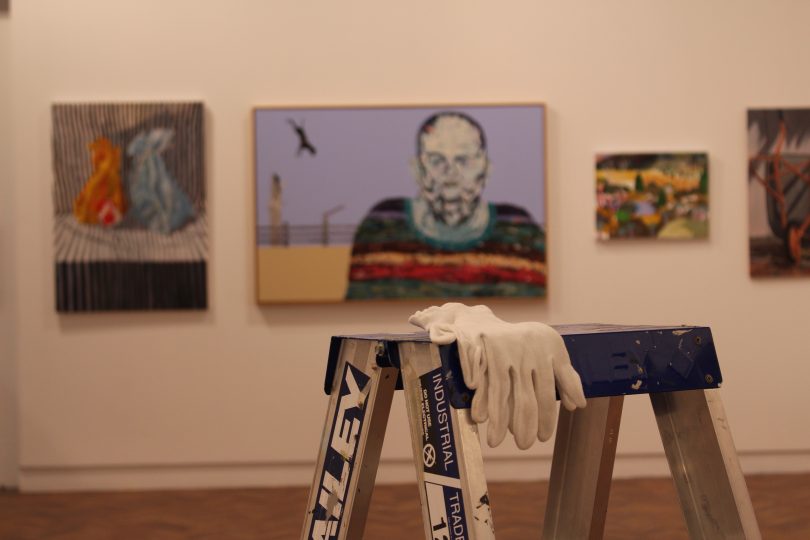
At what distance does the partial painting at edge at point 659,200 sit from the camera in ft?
15.7

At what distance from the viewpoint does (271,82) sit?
481 centimetres

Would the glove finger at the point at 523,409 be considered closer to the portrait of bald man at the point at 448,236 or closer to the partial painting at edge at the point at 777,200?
the portrait of bald man at the point at 448,236

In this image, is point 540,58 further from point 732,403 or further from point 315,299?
point 732,403

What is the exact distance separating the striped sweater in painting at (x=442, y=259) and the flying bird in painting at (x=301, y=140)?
1.43ft

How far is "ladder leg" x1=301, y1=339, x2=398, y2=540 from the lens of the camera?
2322 millimetres

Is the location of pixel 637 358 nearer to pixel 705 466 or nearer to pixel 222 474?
pixel 705 466

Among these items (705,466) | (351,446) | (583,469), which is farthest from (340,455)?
(705,466)

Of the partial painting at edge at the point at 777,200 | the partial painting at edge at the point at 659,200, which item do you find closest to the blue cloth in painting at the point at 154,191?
the partial painting at edge at the point at 659,200

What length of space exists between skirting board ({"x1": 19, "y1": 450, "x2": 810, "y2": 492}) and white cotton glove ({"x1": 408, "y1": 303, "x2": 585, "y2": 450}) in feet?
9.00

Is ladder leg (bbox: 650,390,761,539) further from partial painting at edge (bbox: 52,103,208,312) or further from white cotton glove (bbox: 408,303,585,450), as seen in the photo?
partial painting at edge (bbox: 52,103,208,312)

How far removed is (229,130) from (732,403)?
9.49 ft

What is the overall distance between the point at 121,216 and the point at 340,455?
279 cm

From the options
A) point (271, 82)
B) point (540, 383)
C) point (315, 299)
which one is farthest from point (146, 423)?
point (540, 383)

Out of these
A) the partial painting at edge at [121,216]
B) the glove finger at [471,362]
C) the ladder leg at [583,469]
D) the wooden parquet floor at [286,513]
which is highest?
the partial painting at edge at [121,216]
